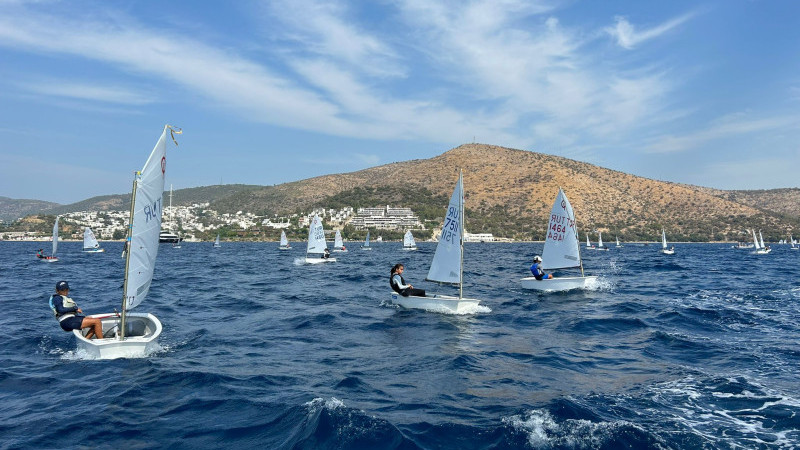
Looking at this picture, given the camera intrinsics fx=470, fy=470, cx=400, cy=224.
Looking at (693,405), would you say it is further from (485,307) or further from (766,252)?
(766,252)

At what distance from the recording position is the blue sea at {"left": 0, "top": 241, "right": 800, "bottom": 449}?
8.05m

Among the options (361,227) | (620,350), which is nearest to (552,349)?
(620,350)

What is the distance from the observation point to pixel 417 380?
36.7 feet

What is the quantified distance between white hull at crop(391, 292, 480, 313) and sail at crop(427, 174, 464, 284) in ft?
4.91

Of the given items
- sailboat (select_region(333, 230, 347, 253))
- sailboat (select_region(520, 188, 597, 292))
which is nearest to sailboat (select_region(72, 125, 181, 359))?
sailboat (select_region(520, 188, 597, 292))

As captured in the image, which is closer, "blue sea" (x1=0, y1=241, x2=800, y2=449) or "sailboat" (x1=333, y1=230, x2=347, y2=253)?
"blue sea" (x1=0, y1=241, x2=800, y2=449)

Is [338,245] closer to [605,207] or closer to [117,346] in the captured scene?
[117,346]

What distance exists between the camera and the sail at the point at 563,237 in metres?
29.3

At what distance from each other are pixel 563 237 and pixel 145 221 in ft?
78.3

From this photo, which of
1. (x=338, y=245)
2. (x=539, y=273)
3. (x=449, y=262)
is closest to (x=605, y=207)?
(x=338, y=245)

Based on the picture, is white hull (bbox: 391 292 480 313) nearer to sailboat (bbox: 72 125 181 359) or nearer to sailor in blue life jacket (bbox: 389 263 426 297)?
sailor in blue life jacket (bbox: 389 263 426 297)

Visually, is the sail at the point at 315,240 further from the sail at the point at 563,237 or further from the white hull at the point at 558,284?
the white hull at the point at 558,284

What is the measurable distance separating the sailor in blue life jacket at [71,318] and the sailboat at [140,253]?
26cm

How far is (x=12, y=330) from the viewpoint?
16.5m
